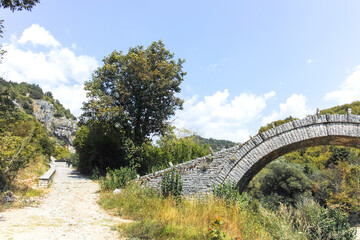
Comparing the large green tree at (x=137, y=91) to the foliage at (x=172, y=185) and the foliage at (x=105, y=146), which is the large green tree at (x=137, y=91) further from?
the foliage at (x=172, y=185)

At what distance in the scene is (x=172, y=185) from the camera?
28.5ft

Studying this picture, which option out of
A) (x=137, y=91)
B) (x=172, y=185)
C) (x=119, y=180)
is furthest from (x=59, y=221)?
(x=137, y=91)

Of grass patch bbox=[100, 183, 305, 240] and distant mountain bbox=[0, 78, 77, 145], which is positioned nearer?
grass patch bbox=[100, 183, 305, 240]

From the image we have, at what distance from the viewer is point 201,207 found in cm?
642

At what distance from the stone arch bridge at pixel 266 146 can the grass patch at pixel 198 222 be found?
1.09 m

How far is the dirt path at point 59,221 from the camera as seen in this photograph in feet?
13.7

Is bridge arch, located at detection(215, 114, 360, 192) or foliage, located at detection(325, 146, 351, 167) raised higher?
foliage, located at detection(325, 146, 351, 167)

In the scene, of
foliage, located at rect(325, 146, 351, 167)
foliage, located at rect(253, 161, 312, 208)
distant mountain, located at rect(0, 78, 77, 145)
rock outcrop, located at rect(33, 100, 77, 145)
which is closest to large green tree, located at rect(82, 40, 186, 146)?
foliage, located at rect(253, 161, 312, 208)

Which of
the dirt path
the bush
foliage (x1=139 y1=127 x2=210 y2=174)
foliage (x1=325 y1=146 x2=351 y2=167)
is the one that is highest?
foliage (x1=325 y1=146 x2=351 y2=167)

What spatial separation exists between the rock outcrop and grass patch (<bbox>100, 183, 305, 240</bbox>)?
69.2m

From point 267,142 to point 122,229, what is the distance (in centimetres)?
577

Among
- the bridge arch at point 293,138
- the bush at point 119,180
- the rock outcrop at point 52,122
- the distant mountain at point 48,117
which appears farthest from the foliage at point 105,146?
the rock outcrop at point 52,122

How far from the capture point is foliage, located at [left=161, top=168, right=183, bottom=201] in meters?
8.55

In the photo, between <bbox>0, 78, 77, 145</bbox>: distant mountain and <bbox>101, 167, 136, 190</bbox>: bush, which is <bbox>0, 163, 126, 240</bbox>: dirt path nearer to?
<bbox>101, 167, 136, 190</bbox>: bush
